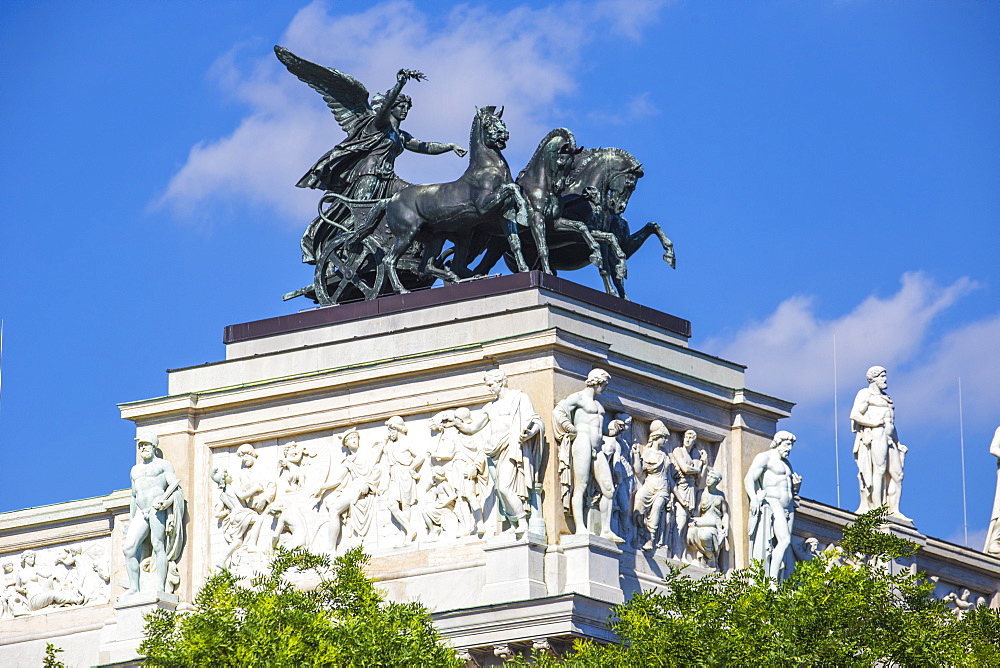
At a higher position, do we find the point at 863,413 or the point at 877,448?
the point at 863,413

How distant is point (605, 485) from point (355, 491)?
408 centimetres

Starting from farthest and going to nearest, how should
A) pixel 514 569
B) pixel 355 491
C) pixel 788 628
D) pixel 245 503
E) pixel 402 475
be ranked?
pixel 245 503
pixel 355 491
pixel 402 475
pixel 514 569
pixel 788 628

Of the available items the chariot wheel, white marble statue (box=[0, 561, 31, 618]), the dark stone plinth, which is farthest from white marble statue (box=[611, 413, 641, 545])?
white marble statue (box=[0, 561, 31, 618])

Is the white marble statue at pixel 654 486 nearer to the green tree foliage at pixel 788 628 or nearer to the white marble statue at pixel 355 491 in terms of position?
the white marble statue at pixel 355 491

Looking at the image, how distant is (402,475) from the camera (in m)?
44.4

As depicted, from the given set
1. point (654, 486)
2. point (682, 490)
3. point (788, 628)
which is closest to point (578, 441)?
point (654, 486)

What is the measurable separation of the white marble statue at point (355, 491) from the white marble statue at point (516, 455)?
7.90ft

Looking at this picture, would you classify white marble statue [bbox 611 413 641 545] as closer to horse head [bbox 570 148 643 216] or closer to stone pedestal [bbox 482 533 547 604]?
stone pedestal [bbox 482 533 547 604]

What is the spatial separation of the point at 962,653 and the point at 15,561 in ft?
59.1

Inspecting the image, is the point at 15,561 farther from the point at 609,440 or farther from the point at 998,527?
the point at 998,527

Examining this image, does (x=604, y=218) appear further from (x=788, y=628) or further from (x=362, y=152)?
(x=788, y=628)

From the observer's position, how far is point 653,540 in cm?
4428

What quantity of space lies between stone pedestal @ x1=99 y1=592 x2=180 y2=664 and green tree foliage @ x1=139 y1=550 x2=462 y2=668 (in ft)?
19.5

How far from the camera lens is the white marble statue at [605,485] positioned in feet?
141
